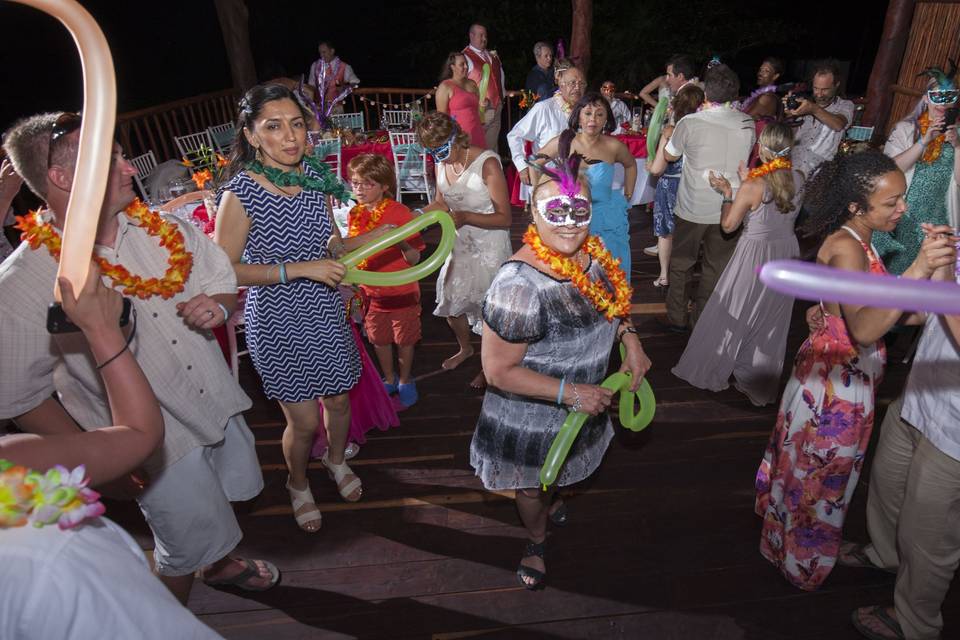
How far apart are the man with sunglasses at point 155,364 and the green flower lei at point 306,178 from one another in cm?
34

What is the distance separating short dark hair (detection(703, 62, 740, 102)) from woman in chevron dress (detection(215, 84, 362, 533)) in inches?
95.5

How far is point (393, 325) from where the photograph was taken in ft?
11.1

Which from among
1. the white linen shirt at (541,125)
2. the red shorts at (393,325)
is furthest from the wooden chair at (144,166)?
the red shorts at (393,325)

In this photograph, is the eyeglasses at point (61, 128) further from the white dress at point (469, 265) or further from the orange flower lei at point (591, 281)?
the white dress at point (469, 265)

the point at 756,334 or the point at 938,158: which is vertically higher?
the point at 938,158

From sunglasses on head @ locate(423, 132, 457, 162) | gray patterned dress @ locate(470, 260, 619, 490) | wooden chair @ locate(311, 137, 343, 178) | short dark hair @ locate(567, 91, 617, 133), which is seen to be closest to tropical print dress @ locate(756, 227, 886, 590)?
gray patterned dress @ locate(470, 260, 619, 490)

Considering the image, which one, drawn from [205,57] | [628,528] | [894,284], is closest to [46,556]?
[894,284]

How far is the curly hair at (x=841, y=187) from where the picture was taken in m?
2.04

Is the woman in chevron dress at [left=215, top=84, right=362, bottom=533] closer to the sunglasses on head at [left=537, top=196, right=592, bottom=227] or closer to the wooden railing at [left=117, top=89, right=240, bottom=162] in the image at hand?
the sunglasses on head at [left=537, top=196, right=592, bottom=227]

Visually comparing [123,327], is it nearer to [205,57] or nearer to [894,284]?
[894,284]

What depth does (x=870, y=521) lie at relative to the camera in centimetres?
237

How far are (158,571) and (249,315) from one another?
2.88ft

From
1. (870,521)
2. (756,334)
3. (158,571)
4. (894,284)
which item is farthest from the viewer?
(756,334)

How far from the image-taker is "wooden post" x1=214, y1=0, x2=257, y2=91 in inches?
352
